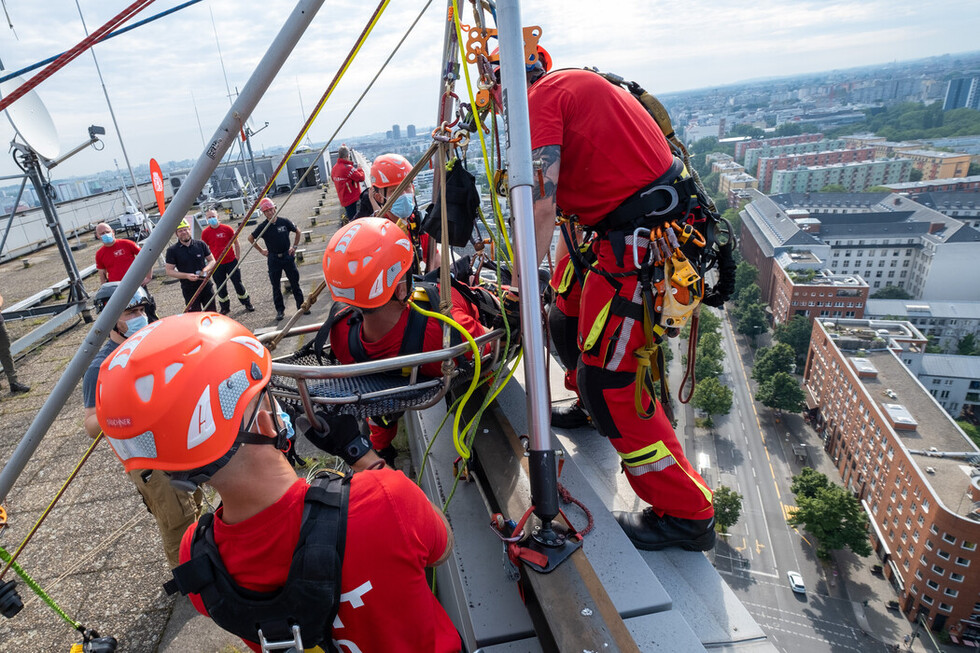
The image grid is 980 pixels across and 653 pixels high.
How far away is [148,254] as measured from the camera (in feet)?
7.23

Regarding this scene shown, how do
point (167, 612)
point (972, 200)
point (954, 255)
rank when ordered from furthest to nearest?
point (972, 200), point (954, 255), point (167, 612)

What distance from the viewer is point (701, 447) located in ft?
136

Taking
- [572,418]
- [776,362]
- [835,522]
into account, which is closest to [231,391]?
[572,418]

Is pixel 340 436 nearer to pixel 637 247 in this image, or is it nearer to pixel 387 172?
pixel 637 247

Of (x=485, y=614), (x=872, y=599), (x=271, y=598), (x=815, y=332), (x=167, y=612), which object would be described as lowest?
(x=872, y=599)

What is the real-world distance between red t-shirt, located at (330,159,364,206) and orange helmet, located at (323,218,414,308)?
6.26 meters

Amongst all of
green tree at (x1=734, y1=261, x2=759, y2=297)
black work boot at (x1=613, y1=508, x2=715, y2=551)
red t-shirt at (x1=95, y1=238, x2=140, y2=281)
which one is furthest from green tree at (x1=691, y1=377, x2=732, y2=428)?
black work boot at (x1=613, y1=508, x2=715, y2=551)

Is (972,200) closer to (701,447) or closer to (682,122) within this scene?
(701,447)

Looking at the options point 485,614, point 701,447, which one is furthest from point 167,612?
point 701,447

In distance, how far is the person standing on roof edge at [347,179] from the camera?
8.85 metres

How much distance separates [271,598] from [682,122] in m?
199

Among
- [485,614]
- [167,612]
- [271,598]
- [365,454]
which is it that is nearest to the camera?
[271,598]

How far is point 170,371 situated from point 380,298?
1.77m

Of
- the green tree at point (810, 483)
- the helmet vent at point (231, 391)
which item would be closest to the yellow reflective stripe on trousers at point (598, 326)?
the helmet vent at point (231, 391)
